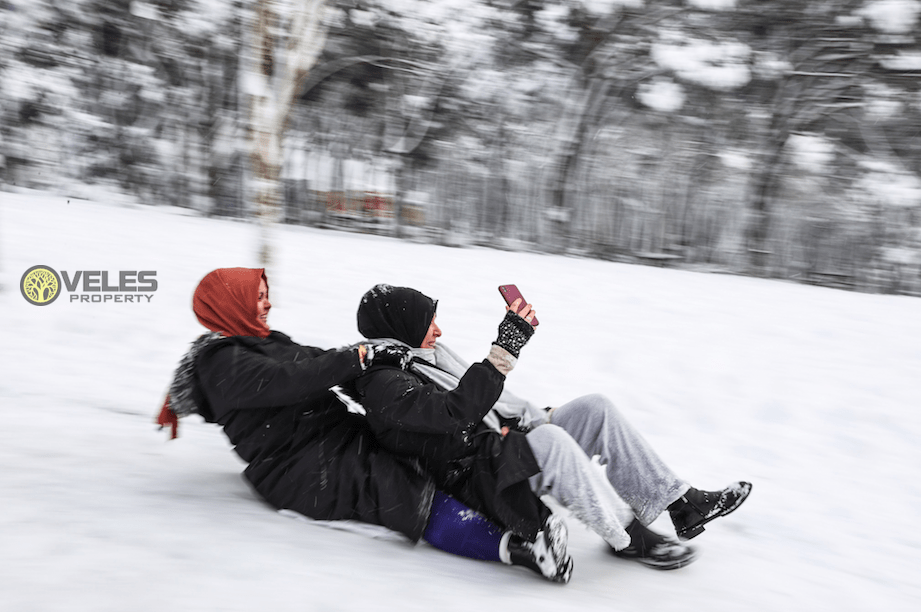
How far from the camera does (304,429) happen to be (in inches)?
96.7

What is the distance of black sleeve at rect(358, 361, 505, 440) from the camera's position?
7.21 ft

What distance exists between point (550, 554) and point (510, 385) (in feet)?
8.06

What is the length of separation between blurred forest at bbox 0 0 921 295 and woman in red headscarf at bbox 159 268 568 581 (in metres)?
6.62

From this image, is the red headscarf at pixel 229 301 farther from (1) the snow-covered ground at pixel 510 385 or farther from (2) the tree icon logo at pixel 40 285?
(2) the tree icon logo at pixel 40 285

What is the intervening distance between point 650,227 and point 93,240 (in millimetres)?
6384

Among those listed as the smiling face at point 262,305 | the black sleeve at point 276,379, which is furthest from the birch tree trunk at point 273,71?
the black sleeve at point 276,379

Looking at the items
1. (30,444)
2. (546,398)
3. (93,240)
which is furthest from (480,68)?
(30,444)

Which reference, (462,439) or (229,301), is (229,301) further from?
(462,439)

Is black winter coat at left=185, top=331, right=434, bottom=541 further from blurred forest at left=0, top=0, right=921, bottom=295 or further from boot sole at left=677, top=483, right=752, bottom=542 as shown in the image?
blurred forest at left=0, top=0, right=921, bottom=295

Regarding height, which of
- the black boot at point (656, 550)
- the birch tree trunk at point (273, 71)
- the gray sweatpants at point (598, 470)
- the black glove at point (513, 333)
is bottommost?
the black boot at point (656, 550)

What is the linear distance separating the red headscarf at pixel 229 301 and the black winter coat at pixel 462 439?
0.48 meters

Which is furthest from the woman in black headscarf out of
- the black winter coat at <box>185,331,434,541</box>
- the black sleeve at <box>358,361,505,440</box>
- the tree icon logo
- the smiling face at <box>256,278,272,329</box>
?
the tree icon logo

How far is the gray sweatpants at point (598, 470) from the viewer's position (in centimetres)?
228

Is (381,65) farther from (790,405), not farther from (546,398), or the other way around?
(790,405)
